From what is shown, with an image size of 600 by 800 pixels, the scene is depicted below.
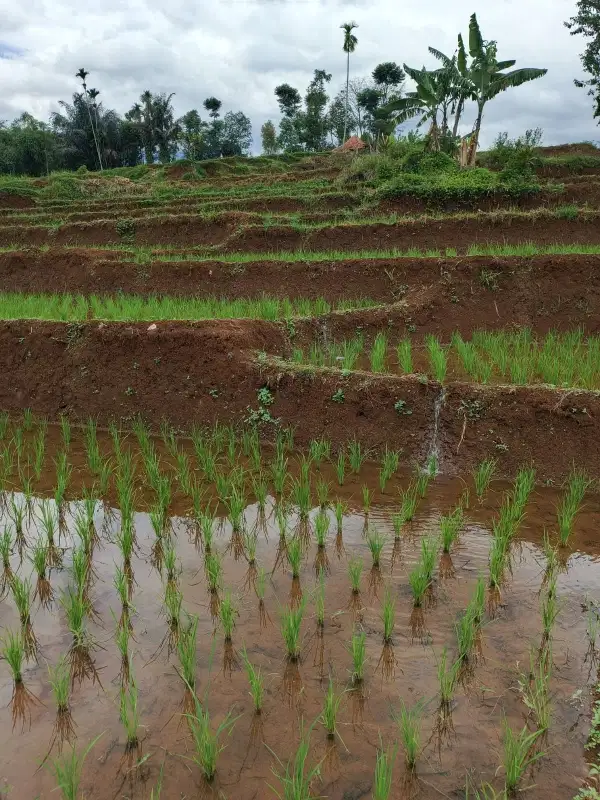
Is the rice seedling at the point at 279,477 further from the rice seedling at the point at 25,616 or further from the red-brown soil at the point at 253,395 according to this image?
the rice seedling at the point at 25,616

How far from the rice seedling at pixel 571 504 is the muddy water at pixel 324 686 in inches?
4.8

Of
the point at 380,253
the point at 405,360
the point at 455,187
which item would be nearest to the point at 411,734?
the point at 405,360

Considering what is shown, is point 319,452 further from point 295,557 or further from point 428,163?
point 428,163

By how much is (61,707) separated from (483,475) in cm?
297

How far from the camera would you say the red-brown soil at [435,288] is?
7383 millimetres

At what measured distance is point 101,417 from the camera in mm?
5789

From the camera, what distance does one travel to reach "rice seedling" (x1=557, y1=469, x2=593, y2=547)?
326 centimetres

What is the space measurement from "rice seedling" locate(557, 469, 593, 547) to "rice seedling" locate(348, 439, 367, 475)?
4.70 feet

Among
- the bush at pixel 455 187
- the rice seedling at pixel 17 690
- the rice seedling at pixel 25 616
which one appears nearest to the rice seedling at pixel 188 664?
the rice seedling at pixel 17 690

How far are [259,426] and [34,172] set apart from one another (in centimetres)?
4120

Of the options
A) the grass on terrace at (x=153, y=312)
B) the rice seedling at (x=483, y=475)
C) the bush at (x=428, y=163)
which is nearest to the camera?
the rice seedling at (x=483, y=475)

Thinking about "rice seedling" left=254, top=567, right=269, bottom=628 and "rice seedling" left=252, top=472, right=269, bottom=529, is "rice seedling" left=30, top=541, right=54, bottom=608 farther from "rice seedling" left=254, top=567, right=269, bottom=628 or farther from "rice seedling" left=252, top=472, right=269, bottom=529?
"rice seedling" left=252, top=472, right=269, bottom=529

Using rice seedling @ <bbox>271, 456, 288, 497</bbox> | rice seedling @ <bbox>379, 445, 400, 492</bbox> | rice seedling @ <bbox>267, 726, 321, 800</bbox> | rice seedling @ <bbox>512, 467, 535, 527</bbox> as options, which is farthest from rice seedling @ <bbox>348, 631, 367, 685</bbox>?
rice seedling @ <bbox>379, 445, 400, 492</bbox>

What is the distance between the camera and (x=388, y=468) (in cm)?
418
